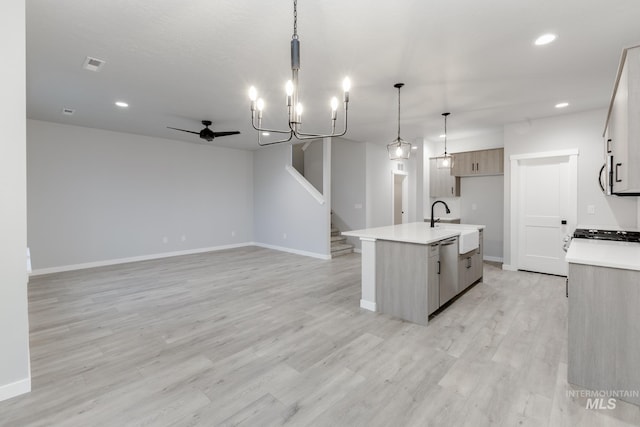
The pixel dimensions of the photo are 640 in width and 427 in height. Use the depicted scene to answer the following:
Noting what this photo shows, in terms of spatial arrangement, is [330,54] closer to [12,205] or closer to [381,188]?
[12,205]

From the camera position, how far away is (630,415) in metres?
1.82

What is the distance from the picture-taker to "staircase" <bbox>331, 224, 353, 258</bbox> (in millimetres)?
6924

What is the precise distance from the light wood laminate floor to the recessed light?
2701 millimetres

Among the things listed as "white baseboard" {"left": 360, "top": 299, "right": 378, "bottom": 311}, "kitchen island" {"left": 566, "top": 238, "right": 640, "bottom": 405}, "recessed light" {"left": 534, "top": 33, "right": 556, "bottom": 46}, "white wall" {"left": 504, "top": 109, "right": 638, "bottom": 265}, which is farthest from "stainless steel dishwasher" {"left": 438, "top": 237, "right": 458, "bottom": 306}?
"white wall" {"left": 504, "top": 109, "right": 638, "bottom": 265}

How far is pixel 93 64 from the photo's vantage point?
304 cm

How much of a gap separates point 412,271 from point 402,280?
0.16m

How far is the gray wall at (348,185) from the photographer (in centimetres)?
735

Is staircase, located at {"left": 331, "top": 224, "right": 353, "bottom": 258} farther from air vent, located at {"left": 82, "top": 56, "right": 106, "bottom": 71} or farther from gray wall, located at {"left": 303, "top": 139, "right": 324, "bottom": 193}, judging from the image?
air vent, located at {"left": 82, "top": 56, "right": 106, "bottom": 71}

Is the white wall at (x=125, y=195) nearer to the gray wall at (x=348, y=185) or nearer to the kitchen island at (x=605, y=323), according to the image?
the gray wall at (x=348, y=185)

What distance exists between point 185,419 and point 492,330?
9.29 ft

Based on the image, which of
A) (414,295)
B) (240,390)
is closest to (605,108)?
(414,295)

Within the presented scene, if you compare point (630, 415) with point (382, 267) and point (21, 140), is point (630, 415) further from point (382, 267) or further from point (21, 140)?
point (21, 140)

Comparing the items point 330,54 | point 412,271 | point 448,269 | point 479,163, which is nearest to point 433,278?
point 412,271

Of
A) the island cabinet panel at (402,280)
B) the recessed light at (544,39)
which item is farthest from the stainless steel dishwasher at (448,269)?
the recessed light at (544,39)
